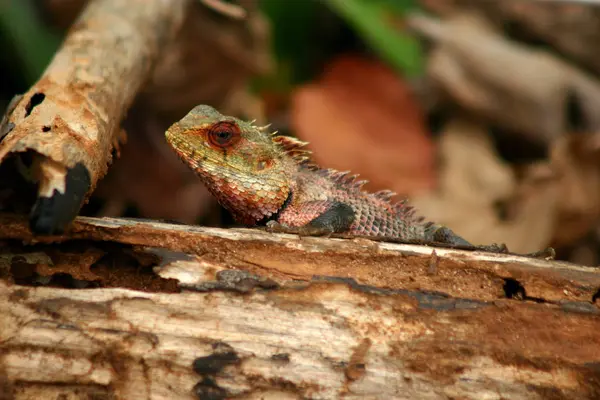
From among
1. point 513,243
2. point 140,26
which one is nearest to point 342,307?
point 140,26

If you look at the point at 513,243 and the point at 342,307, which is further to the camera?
Result: the point at 513,243

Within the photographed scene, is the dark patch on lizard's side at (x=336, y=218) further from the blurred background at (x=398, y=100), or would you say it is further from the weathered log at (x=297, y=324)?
the blurred background at (x=398, y=100)

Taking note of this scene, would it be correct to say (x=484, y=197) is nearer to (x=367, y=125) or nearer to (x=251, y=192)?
(x=367, y=125)

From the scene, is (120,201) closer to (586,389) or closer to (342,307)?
(342,307)

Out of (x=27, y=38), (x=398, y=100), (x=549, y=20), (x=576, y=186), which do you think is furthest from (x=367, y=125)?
(x=27, y=38)

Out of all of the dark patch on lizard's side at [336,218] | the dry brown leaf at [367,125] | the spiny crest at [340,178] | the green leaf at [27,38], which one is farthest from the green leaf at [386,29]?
the dark patch on lizard's side at [336,218]

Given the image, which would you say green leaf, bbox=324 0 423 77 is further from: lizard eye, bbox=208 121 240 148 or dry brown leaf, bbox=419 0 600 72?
lizard eye, bbox=208 121 240 148
